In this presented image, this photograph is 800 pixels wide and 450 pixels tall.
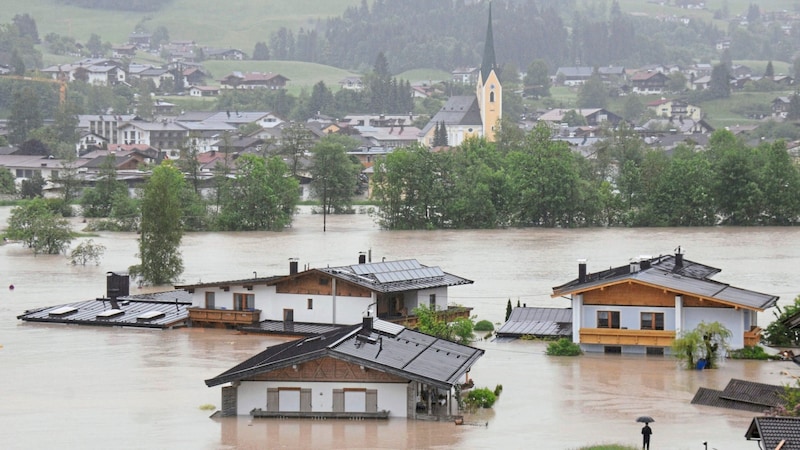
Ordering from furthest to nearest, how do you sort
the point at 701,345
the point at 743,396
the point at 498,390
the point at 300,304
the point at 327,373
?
1. the point at 300,304
2. the point at 701,345
3. the point at 498,390
4. the point at 743,396
5. the point at 327,373

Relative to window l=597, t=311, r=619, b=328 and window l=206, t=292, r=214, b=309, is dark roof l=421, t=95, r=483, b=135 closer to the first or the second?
window l=206, t=292, r=214, b=309

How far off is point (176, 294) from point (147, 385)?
8600 millimetres

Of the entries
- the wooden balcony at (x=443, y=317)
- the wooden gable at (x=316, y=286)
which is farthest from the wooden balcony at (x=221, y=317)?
the wooden balcony at (x=443, y=317)

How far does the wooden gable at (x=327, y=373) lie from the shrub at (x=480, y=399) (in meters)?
1.48

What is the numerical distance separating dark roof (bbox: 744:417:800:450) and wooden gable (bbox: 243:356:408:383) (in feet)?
23.8

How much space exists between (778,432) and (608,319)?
12.2 metres

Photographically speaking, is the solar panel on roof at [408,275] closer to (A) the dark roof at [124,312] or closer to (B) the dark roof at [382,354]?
(A) the dark roof at [124,312]

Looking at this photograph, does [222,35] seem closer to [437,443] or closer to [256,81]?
[256,81]

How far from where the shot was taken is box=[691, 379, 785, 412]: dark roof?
20.4m

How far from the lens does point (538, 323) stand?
27.9 metres

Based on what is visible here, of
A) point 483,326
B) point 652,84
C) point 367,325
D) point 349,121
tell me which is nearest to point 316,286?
point 483,326

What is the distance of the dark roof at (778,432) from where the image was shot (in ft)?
42.9

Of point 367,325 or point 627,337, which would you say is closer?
point 367,325

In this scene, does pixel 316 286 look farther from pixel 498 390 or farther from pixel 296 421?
pixel 296 421
